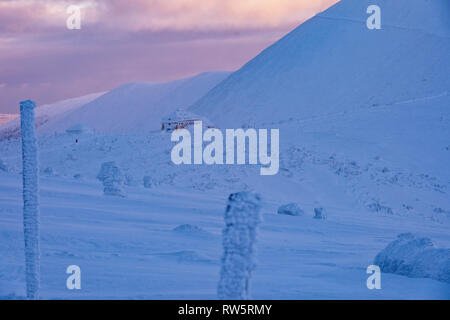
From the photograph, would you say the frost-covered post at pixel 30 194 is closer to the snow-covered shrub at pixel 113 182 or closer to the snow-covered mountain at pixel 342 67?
the snow-covered shrub at pixel 113 182

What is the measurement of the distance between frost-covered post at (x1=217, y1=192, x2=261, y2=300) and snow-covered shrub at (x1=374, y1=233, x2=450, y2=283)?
3.92m

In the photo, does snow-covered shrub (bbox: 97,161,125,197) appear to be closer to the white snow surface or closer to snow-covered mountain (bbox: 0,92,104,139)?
the white snow surface

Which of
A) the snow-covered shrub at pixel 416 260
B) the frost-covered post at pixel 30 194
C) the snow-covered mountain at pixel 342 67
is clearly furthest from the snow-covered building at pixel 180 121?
the frost-covered post at pixel 30 194

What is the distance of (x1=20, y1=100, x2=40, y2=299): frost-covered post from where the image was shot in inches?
226

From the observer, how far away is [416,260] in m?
8.12

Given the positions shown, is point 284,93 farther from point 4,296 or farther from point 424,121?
point 4,296

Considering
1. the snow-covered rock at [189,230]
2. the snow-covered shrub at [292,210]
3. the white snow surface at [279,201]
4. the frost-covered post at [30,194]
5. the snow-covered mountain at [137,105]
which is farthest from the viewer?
the snow-covered mountain at [137,105]

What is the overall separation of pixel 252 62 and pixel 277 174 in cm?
4771

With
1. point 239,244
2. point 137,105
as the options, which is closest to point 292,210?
point 239,244

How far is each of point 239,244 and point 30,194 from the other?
209 cm

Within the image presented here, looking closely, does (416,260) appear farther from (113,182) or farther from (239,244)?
(113,182)

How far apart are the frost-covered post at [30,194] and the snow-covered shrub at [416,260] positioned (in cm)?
410

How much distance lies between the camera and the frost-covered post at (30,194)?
226 inches
